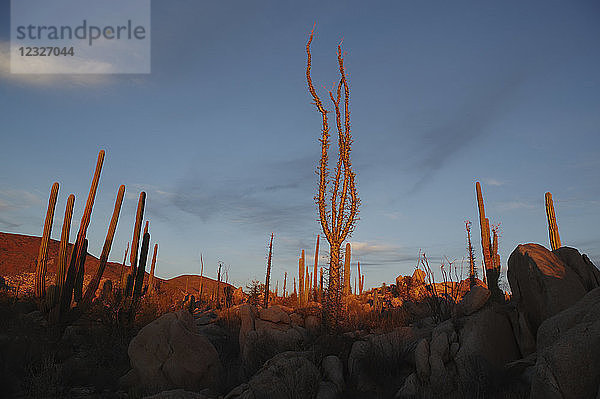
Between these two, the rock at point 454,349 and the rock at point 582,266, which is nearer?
the rock at point 582,266

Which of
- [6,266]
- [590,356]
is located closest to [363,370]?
[590,356]

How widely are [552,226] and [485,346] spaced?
29.7ft

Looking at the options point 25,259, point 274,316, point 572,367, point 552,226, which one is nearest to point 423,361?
point 572,367

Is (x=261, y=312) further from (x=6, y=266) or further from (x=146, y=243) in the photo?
(x=6, y=266)

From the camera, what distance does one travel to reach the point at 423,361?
8.14 meters

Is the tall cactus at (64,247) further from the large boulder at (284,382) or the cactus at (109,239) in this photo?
the large boulder at (284,382)

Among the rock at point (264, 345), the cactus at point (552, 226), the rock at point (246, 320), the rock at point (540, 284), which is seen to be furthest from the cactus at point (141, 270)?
the cactus at point (552, 226)

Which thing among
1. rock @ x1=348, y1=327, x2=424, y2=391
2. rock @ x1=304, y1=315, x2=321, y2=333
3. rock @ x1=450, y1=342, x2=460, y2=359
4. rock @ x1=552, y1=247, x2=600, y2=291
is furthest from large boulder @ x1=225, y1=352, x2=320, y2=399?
rock @ x1=304, y1=315, x2=321, y2=333

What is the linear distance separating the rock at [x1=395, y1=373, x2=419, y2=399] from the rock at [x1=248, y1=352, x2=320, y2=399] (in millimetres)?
1550

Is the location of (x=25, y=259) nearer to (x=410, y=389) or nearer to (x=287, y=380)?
(x=287, y=380)

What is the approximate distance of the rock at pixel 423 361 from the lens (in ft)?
26.0

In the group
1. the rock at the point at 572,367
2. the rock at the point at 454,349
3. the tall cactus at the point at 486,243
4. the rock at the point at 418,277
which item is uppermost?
the tall cactus at the point at 486,243

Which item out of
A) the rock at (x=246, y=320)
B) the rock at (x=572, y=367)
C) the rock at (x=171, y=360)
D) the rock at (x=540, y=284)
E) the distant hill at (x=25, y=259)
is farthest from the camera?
the distant hill at (x=25, y=259)

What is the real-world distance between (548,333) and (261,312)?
389 inches
